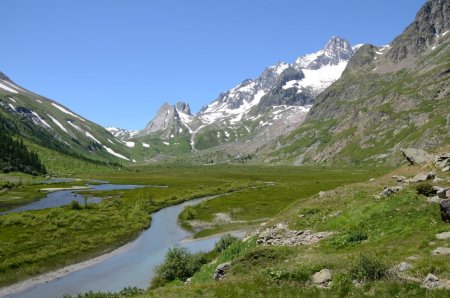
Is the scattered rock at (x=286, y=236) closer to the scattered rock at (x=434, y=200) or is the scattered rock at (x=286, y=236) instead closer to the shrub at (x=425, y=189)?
the shrub at (x=425, y=189)

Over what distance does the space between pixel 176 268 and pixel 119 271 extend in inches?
454

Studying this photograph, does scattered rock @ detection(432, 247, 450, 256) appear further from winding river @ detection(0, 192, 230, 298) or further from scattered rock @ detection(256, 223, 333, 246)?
winding river @ detection(0, 192, 230, 298)

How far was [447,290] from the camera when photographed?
17828 millimetres

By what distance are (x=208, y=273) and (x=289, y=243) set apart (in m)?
7.52

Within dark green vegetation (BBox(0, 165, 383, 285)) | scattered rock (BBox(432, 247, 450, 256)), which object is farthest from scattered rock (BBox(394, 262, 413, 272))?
dark green vegetation (BBox(0, 165, 383, 285))

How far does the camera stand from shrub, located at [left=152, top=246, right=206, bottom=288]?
147 ft

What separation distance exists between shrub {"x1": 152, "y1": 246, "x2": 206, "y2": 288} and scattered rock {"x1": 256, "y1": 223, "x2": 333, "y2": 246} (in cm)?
970

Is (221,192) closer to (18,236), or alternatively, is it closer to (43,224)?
(43,224)

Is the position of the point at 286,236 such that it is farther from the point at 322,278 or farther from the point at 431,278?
the point at 431,278

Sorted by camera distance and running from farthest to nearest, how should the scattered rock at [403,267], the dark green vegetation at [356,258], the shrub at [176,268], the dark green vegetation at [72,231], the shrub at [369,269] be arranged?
the dark green vegetation at [72,231] → the shrub at [176,268] → the scattered rock at [403,267] → the shrub at [369,269] → the dark green vegetation at [356,258]

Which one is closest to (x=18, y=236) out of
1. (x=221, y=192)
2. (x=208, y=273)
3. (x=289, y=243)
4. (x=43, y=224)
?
(x=43, y=224)

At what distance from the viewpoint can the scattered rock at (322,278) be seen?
72.6 feet

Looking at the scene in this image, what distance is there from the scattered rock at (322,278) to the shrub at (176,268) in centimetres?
2439

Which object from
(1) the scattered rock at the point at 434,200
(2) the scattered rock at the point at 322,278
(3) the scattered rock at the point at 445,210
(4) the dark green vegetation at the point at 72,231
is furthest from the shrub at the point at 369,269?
(4) the dark green vegetation at the point at 72,231
